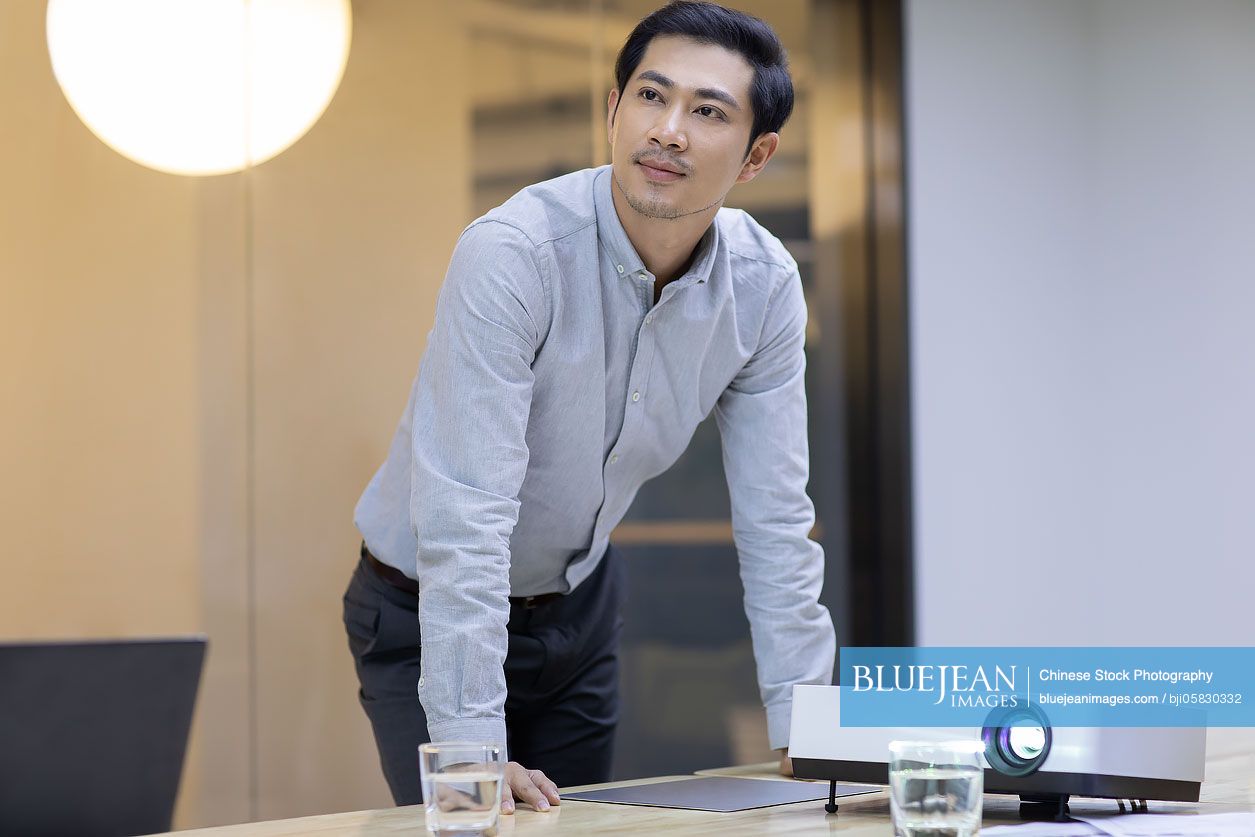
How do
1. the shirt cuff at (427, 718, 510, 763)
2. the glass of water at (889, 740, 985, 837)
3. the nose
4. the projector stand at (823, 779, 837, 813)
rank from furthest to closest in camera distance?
the nose < the shirt cuff at (427, 718, 510, 763) < the projector stand at (823, 779, 837, 813) < the glass of water at (889, 740, 985, 837)

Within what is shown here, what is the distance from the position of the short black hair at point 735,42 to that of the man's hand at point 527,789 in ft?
2.87

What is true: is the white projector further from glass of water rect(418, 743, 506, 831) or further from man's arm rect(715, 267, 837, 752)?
man's arm rect(715, 267, 837, 752)

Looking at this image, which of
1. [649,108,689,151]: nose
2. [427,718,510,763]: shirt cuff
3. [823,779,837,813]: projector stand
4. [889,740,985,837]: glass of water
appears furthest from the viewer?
[649,108,689,151]: nose

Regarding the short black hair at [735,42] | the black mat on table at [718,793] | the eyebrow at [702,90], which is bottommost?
the black mat on table at [718,793]

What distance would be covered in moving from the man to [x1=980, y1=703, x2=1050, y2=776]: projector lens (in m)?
0.52

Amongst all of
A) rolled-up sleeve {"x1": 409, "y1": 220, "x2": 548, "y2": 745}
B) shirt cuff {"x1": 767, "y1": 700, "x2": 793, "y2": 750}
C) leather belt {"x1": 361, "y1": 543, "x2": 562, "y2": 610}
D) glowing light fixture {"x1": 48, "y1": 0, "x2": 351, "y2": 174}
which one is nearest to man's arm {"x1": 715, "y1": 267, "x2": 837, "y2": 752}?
shirt cuff {"x1": 767, "y1": 700, "x2": 793, "y2": 750}

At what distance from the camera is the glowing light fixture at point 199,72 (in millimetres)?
2336

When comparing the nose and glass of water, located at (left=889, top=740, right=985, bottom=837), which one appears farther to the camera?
the nose

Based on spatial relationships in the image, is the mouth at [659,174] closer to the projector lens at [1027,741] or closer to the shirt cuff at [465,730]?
the shirt cuff at [465,730]

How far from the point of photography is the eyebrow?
176 centimetres

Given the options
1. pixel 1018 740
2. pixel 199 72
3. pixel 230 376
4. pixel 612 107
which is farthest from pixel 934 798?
pixel 199 72

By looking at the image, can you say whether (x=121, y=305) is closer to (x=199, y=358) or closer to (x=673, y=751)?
(x=199, y=358)

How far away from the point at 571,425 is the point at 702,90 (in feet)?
1.48

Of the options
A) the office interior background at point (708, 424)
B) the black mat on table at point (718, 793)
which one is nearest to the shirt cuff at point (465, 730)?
the black mat on table at point (718, 793)
